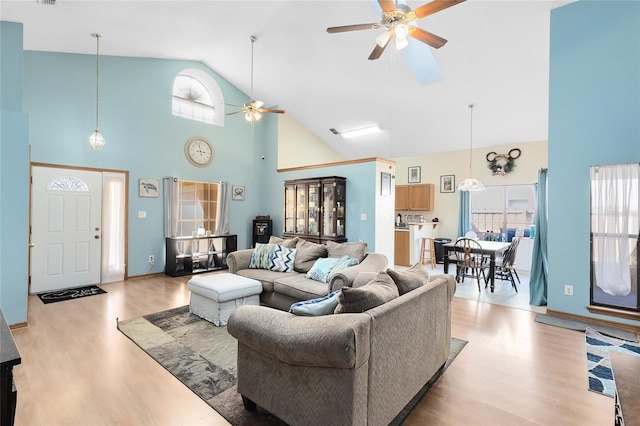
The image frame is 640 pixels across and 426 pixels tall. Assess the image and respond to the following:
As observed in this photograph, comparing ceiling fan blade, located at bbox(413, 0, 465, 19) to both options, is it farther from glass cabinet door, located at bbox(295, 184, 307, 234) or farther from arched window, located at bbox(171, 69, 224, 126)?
arched window, located at bbox(171, 69, 224, 126)

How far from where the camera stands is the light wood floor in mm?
2066

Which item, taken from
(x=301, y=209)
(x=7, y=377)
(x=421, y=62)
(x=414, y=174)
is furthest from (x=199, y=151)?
(x=7, y=377)

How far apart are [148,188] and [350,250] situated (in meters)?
4.11

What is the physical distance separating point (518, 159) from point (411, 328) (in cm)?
640

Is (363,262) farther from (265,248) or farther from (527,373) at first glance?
(527,373)

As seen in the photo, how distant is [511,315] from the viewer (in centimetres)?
406

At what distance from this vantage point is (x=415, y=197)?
27.6ft

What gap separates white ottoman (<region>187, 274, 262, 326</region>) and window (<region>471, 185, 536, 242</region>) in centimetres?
599

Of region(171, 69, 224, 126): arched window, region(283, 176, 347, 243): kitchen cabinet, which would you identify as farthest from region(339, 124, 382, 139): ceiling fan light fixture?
→ region(171, 69, 224, 126): arched window

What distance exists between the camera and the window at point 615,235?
141 inches

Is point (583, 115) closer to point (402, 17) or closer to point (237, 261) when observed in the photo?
point (402, 17)

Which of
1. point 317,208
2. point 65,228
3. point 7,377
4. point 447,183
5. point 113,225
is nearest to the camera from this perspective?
point 7,377

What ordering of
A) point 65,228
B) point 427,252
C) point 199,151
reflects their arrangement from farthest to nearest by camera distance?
1. point 427,252
2. point 199,151
3. point 65,228

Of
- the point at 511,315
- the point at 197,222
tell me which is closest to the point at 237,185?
the point at 197,222
